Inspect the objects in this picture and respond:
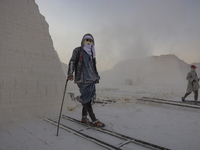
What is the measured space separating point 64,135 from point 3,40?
8.32 ft

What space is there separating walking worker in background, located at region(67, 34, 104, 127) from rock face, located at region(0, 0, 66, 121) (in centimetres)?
119

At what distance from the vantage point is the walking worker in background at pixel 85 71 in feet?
8.59

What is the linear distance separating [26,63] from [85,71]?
1.62 m

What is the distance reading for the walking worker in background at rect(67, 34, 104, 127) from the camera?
2.62 metres

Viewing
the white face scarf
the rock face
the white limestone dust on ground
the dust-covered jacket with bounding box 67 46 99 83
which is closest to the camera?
the white limestone dust on ground

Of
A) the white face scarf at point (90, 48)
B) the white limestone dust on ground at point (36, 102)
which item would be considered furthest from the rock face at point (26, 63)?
the white face scarf at point (90, 48)

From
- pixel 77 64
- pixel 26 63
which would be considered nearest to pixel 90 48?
pixel 77 64

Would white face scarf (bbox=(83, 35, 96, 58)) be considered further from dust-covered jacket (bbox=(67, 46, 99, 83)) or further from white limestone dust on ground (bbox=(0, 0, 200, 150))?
white limestone dust on ground (bbox=(0, 0, 200, 150))

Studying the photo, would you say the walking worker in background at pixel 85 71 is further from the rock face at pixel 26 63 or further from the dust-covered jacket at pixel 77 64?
the rock face at pixel 26 63

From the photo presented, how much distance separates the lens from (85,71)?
266 centimetres

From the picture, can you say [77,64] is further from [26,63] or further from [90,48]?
[26,63]

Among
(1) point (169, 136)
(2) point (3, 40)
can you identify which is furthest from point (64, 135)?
(2) point (3, 40)

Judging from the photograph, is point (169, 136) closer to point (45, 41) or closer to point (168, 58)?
point (45, 41)

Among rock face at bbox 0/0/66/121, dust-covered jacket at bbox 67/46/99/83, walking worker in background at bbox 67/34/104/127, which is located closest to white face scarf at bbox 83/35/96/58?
walking worker in background at bbox 67/34/104/127
